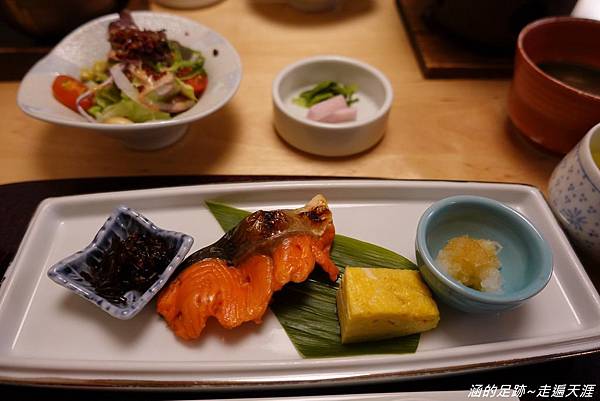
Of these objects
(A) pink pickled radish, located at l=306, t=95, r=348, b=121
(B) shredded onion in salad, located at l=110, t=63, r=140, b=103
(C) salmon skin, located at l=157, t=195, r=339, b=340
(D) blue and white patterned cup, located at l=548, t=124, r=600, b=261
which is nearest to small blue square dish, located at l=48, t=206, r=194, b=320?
(C) salmon skin, located at l=157, t=195, r=339, b=340

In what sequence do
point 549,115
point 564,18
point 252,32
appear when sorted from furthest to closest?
point 252,32 → point 564,18 → point 549,115

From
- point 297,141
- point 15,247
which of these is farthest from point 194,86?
point 15,247

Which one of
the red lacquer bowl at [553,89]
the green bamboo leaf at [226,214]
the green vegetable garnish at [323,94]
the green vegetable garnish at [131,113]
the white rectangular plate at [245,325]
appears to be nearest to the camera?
the white rectangular plate at [245,325]

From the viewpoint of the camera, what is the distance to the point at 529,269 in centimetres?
126

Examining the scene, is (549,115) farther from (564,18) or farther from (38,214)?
(38,214)

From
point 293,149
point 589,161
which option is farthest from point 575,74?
point 293,149

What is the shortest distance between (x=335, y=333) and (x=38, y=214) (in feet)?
3.34

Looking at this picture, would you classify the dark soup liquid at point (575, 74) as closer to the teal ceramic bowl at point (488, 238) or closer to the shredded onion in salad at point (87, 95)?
the teal ceramic bowl at point (488, 238)

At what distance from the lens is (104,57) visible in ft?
6.48

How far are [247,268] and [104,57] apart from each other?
1332 millimetres

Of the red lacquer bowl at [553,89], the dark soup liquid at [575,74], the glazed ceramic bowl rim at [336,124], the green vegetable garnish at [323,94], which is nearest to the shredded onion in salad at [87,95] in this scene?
the glazed ceramic bowl rim at [336,124]

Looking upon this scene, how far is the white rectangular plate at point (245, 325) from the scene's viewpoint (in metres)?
1.08

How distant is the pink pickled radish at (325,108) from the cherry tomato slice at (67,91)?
904mm

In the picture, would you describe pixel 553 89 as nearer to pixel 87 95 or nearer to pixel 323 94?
pixel 323 94
